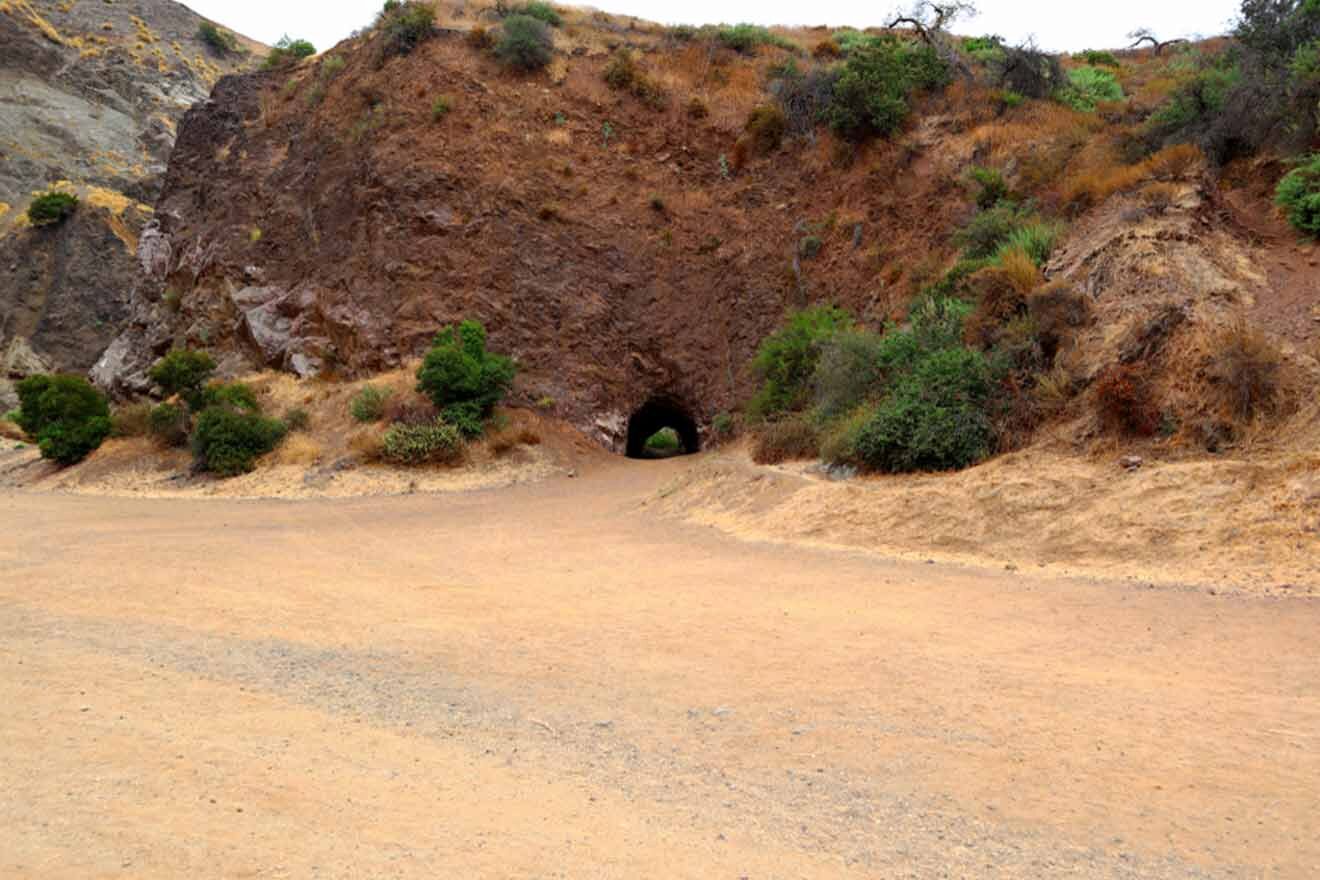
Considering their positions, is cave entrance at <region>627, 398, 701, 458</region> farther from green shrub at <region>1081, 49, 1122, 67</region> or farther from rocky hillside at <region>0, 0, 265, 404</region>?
rocky hillside at <region>0, 0, 265, 404</region>

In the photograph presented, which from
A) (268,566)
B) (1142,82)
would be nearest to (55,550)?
(268,566)

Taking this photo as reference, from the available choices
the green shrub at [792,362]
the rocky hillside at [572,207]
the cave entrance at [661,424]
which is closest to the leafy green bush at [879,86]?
the rocky hillside at [572,207]

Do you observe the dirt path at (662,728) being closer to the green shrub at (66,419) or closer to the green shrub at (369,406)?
the green shrub at (369,406)

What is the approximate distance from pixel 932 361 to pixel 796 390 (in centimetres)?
618

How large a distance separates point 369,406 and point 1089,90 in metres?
21.3

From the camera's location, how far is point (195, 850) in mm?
3156

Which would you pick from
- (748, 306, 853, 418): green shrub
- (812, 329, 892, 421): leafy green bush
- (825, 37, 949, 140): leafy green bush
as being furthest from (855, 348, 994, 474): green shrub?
(825, 37, 949, 140): leafy green bush

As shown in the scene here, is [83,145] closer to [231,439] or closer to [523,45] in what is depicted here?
[523,45]

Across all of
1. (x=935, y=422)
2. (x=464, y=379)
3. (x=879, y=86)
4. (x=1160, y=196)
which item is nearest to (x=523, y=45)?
(x=879, y=86)

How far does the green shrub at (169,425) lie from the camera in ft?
74.3

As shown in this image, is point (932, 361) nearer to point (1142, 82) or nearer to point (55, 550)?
point (55, 550)

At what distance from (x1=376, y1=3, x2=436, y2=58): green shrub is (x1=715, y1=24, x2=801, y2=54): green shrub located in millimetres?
10138

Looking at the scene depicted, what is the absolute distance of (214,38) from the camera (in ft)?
195

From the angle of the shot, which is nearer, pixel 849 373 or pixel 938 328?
pixel 938 328
